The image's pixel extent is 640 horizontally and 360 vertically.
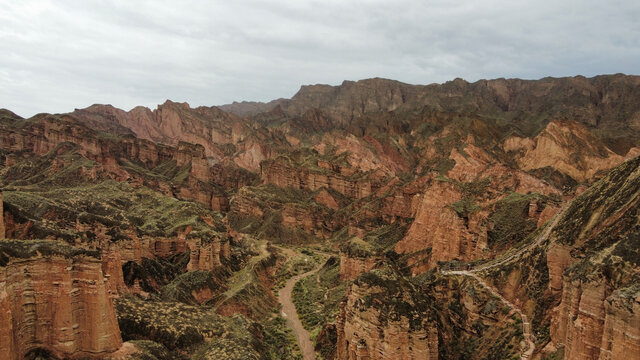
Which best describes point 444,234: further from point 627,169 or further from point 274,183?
point 274,183

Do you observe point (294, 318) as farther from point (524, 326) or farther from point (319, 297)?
point (524, 326)

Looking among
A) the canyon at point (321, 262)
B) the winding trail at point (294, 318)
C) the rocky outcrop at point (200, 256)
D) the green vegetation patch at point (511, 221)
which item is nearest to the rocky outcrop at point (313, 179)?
the canyon at point (321, 262)

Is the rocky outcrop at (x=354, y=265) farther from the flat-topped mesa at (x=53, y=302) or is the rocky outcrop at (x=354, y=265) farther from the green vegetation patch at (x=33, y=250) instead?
the green vegetation patch at (x=33, y=250)

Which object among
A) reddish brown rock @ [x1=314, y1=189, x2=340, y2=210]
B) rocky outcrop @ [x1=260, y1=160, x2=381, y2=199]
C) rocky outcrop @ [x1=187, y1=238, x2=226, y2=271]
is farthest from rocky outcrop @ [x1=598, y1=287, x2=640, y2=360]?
rocky outcrop @ [x1=260, y1=160, x2=381, y2=199]

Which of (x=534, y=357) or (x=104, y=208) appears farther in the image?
(x=104, y=208)

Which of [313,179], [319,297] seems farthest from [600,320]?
[313,179]

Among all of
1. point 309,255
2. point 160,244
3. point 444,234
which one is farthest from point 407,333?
point 309,255
